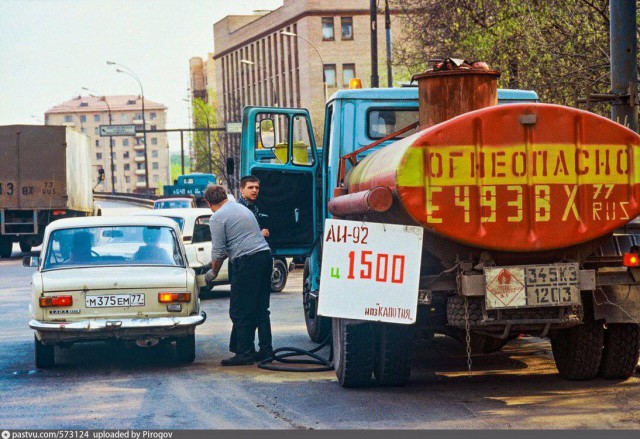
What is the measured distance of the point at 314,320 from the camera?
533 inches

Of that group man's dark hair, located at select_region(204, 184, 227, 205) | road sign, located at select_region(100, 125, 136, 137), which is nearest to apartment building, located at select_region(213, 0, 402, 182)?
road sign, located at select_region(100, 125, 136, 137)

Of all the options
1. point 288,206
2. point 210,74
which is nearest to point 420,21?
point 288,206

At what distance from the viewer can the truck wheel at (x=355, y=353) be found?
9414 mm

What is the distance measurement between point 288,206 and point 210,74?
14932 cm

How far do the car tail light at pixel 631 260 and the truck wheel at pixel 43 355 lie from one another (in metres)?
5.50

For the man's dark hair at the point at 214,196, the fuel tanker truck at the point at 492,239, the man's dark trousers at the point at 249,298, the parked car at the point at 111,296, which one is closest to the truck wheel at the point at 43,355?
the parked car at the point at 111,296

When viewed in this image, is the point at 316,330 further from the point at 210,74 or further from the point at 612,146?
the point at 210,74

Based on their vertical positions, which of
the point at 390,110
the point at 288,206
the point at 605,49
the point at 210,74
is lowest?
the point at 288,206

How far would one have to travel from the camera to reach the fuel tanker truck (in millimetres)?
8469

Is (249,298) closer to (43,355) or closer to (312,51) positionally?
(43,355)

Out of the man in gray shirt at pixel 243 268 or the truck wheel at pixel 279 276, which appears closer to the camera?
the man in gray shirt at pixel 243 268

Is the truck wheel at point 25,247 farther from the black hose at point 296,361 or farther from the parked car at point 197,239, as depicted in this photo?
the black hose at point 296,361

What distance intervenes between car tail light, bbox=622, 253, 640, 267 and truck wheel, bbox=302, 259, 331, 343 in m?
4.69

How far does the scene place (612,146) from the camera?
8.58 meters
